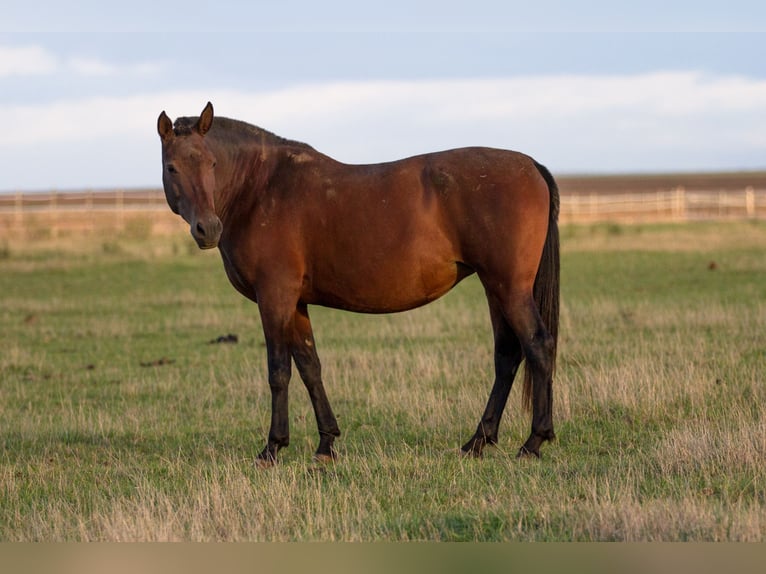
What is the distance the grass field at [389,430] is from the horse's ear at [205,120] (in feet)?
8.16

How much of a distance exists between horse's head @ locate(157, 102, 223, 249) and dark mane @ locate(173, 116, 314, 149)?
6 centimetres

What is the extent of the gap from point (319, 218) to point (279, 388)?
1356mm

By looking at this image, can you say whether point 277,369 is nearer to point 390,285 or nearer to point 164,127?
point 390,285

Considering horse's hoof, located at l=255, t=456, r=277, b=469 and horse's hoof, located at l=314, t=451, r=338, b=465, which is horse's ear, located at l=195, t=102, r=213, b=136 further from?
horse's hoof, located at l=314, t=451, r=338, b=465

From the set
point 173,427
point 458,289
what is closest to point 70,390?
point 173,427

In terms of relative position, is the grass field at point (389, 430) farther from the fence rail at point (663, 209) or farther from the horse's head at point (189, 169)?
the fence rail at point (663, 209)

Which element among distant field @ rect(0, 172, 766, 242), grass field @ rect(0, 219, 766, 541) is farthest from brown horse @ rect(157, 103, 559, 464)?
distant field @ rect(0, 172, 766, 242)

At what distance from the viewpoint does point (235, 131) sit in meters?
7.98

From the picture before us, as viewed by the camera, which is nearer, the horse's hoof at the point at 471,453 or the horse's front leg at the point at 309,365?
the horse's hoof at the point at 471,453

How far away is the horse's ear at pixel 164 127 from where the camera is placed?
7348 millimetres

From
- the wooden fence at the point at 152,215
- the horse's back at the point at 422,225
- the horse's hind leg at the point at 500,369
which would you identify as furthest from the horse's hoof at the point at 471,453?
the wooden fence at the point at 152,215

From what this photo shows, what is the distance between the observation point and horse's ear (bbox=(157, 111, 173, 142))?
735 centimetres

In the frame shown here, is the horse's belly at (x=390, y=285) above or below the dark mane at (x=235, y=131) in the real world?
below

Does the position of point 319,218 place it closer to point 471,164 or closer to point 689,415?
point 471,164
